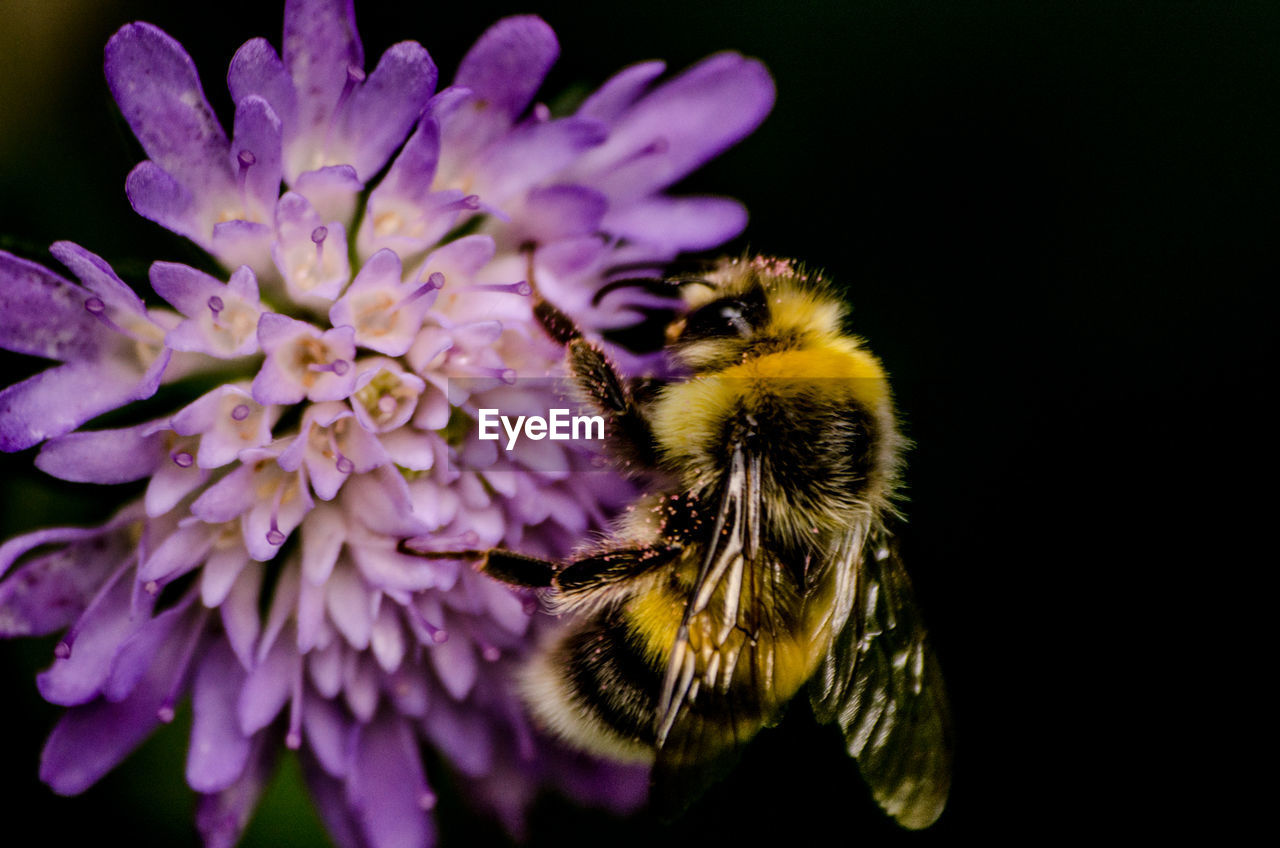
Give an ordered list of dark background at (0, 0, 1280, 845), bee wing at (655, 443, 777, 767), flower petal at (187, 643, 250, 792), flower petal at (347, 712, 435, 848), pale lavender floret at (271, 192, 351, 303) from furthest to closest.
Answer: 1. dark background at (0, 0, 1280, 845)
2. flower petal at (347, 712, 435, 848)
3. flower petal at (187, 643, 250, 792)
4. pale lavender floret at (271, 192, 351, 303)
5. bee wing at (655, 443, 777, 767)

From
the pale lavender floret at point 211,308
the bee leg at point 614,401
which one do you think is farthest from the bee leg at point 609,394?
the pale lavender floret at point 211,308

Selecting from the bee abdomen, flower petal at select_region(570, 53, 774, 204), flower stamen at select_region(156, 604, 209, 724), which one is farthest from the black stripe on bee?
flower petal at select_region(570, 53, 774, 204)

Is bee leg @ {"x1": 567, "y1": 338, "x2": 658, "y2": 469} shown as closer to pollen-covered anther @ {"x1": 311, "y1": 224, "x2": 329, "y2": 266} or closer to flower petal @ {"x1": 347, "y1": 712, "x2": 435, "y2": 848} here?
pollen-covered anther @ {"x1": 311, "y1": 224, "x2": 329, "y2": 266}

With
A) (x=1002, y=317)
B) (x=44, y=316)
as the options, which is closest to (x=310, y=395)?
(x=44, y=316)

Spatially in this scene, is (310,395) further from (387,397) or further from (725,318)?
(725,318)

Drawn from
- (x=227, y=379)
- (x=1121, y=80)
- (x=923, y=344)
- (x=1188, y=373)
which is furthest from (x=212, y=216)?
(x=1188, y=373)

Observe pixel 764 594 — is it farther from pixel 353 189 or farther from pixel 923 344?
pixel 923 344
